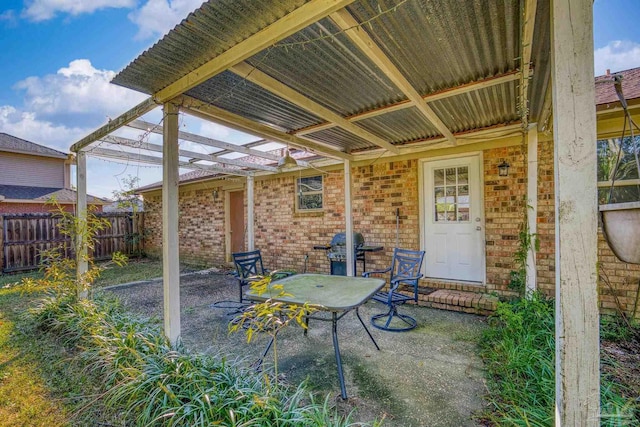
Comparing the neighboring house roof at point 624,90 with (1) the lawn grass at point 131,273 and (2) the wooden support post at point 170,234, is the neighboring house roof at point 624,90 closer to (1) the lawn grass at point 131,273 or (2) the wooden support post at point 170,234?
(2) the wooden support post at point 170,234

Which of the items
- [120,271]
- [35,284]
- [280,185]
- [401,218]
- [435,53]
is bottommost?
[120,271]

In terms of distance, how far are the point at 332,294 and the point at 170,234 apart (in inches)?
66.2

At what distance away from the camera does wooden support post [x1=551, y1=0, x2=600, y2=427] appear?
124 cm

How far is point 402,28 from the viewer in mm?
2031

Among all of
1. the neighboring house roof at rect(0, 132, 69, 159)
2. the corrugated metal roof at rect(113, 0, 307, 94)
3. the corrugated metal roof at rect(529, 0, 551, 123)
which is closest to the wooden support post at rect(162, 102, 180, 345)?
the corrugated metal roof at rect(113, 0, 307, 94)

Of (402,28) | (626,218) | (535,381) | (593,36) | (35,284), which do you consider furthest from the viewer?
(35,284)

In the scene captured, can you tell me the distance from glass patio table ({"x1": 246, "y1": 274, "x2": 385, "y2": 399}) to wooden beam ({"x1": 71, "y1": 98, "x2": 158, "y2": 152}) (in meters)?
2.24

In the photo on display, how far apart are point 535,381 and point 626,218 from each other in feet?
4.87

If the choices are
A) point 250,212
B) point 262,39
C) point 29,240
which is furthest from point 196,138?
point 29,240

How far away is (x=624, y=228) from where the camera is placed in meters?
1.40

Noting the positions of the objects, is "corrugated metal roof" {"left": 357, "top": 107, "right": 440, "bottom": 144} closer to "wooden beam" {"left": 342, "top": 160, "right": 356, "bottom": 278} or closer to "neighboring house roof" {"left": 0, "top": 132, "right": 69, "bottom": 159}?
"wooden beam" {"left": 342, "top": 160, "right": 356, "bottom": 278}

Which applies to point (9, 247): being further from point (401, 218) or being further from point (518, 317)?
point (518, 317)

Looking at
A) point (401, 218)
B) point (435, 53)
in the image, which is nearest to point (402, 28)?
point (435, 53)

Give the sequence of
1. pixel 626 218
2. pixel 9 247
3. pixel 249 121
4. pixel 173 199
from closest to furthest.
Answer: pixel 626 218 < pixel 173 199 < pixel 249 121 < pixel 9 247
